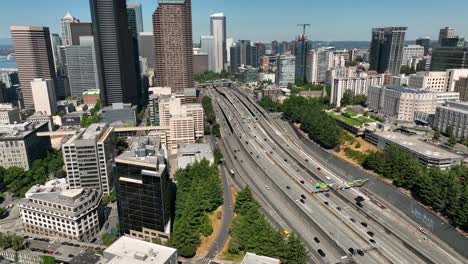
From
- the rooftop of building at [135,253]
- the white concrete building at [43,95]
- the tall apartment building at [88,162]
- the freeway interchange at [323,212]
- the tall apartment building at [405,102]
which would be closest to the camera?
the rooftop of building at [135,253]

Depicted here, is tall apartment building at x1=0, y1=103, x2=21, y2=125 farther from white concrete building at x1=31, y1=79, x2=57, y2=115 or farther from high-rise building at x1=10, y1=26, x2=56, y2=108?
high-rise building at x1=10, y1=26, x2=56, y2=108

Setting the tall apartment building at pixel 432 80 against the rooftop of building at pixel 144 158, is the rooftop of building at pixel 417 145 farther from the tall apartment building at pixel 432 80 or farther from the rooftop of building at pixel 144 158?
the rooftop of building at pixel 144 158

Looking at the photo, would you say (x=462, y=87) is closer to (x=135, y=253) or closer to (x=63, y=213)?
(x=135, y=253)

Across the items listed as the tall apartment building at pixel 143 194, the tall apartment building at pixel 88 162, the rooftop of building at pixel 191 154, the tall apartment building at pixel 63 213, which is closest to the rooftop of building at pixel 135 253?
the tall apartment building at pixel 143 194

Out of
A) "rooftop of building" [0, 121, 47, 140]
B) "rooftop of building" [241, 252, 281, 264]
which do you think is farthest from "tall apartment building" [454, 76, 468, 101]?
"rooftop of building" [0, 121, 47, 140]

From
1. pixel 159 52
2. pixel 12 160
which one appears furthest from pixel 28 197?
pixel 159 52
